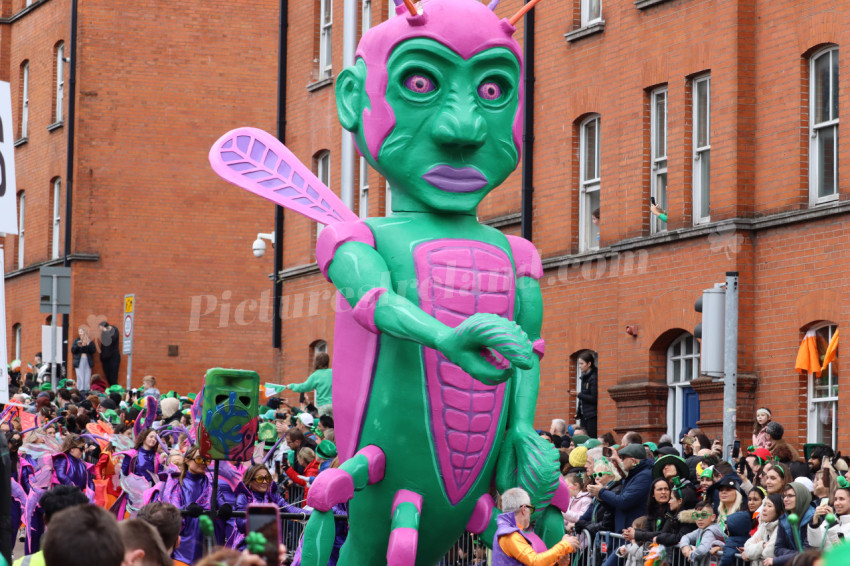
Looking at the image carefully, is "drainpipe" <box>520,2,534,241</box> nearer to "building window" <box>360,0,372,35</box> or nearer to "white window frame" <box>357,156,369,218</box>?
"building window" <box>360,0,372,35</box>

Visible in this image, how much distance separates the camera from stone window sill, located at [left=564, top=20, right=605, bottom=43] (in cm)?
2452

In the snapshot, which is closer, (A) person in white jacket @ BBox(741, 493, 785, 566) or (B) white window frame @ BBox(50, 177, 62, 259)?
(A) person in white jacket @ BBox(741, 493, 785, 566)

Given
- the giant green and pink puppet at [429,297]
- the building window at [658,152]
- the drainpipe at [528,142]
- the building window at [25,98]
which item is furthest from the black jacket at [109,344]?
the giant green and pink puppet at [429,297]

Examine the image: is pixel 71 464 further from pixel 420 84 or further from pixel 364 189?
pixel 364 189

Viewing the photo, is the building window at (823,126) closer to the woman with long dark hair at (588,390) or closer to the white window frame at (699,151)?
the white window frame at (699,151)

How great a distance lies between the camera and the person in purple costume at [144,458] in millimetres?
15883

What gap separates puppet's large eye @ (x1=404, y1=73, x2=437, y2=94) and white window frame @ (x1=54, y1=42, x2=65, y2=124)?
33916 millimetres

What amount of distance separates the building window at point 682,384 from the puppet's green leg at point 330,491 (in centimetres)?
1500

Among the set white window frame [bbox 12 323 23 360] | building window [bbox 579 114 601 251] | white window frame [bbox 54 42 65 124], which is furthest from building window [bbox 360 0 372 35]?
white window frame [bbox 12 323 23 360]

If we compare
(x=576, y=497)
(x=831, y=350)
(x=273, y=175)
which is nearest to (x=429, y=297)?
(x=273, y=175)

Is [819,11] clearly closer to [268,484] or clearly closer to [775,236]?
[775,236]

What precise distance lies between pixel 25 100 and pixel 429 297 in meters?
37.9

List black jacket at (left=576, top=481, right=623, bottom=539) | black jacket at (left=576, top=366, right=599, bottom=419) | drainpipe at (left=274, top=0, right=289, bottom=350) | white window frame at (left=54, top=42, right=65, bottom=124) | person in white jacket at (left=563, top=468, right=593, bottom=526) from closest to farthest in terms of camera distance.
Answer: black jacket at (left=576, top=481, right=623, bottom=539) → person in white jacket at (left=563, top=468, right=593, bottom=526) → black jacket at (left=576, top=366, right=599, bottom=419) → drainpipe at (left=274, top=0, right=289, bottom=350) → white window frame at (left=54, top=42, right=65, bottom=124)

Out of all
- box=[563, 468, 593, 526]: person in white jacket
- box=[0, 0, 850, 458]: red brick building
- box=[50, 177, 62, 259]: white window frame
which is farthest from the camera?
box=[50, 177, 62, 259]: white window frame
